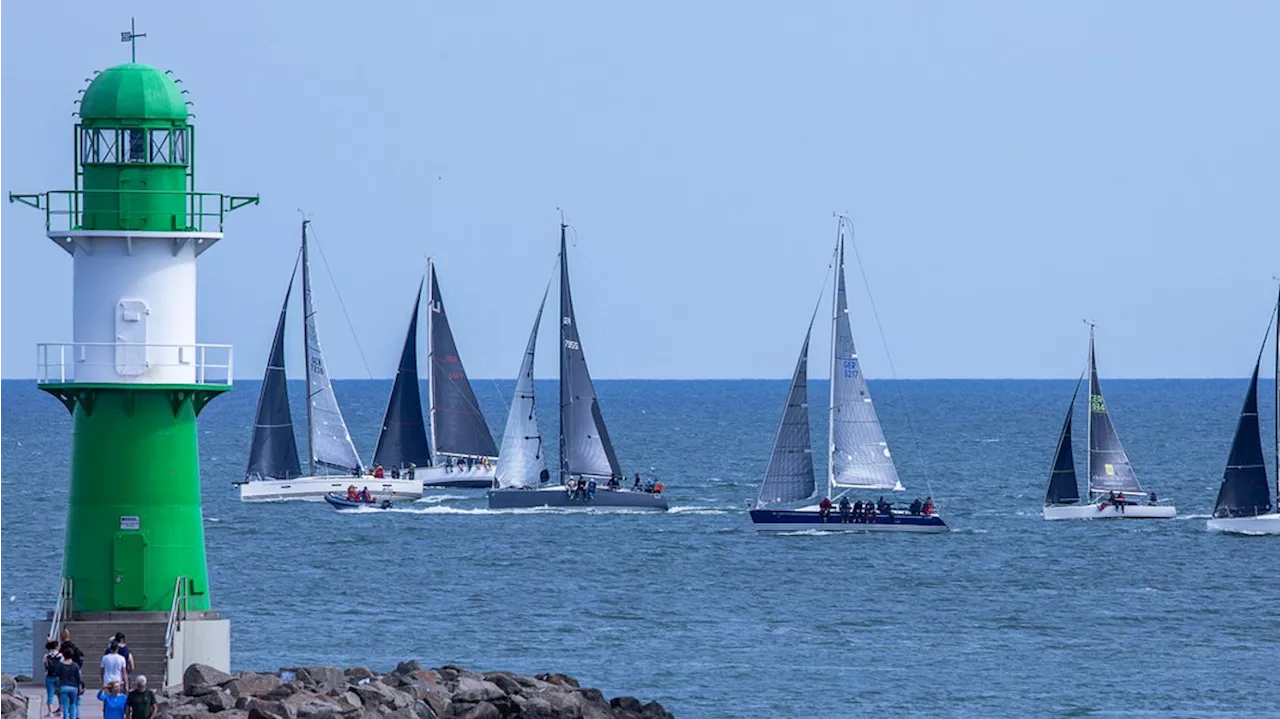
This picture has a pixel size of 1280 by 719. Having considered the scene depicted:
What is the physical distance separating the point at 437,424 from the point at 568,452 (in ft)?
55.4

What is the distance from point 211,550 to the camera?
229 ft

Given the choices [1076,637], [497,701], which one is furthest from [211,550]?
[497,701]

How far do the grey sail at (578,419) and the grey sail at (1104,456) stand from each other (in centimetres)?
1663

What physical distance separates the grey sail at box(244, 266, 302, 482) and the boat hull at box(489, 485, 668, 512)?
9.95m

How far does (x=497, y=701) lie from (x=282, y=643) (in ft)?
66.0

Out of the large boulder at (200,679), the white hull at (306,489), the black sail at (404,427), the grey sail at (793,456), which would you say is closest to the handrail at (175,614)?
the large boulder at (200,679)

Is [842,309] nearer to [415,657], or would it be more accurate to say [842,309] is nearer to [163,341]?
[415,657]

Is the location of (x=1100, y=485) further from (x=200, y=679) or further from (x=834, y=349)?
(x=200, y=679)

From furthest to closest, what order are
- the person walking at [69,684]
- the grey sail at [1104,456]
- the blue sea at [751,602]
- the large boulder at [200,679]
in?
the grey sail at [1104,456], the blue sea at [751,602], the large boulder at [200,679], the person walking at [69,684]

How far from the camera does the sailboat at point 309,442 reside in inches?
3506

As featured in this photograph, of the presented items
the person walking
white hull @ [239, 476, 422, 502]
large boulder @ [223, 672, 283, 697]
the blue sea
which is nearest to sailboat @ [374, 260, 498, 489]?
the blue sea

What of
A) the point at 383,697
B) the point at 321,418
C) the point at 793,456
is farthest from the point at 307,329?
the point at 383,697

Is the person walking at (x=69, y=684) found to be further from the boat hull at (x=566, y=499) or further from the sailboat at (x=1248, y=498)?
the boat hull at (x=566, y=499)

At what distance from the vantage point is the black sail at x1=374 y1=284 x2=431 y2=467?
314 ft
